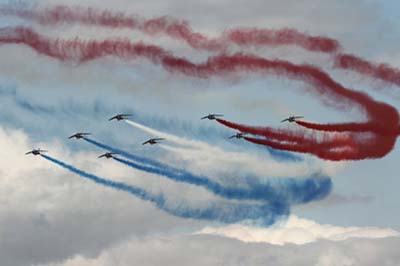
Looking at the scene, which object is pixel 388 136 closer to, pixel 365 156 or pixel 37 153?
pixel 365 156

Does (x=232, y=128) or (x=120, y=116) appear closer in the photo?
(x=232, y=128)

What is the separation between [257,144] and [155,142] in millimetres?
13428

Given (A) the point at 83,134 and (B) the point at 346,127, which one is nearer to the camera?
(B) the point at 346,127

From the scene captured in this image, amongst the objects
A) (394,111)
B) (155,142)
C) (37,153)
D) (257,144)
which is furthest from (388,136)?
(37,153)

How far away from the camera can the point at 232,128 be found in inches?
4535

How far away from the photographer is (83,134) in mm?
126875

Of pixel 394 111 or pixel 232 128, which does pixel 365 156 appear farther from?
pixel 232 128

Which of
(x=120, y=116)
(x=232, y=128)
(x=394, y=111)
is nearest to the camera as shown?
(x=394, y=111)

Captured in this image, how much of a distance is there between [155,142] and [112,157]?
225 inches

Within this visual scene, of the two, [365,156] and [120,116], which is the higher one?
[120,116]

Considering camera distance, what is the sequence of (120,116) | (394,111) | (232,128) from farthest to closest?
(120,116), (232,128), (394,111)

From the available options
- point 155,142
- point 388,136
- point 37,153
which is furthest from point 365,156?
point 37,153

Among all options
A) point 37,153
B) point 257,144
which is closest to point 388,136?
point 257,144

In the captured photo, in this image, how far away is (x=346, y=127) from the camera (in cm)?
10869
